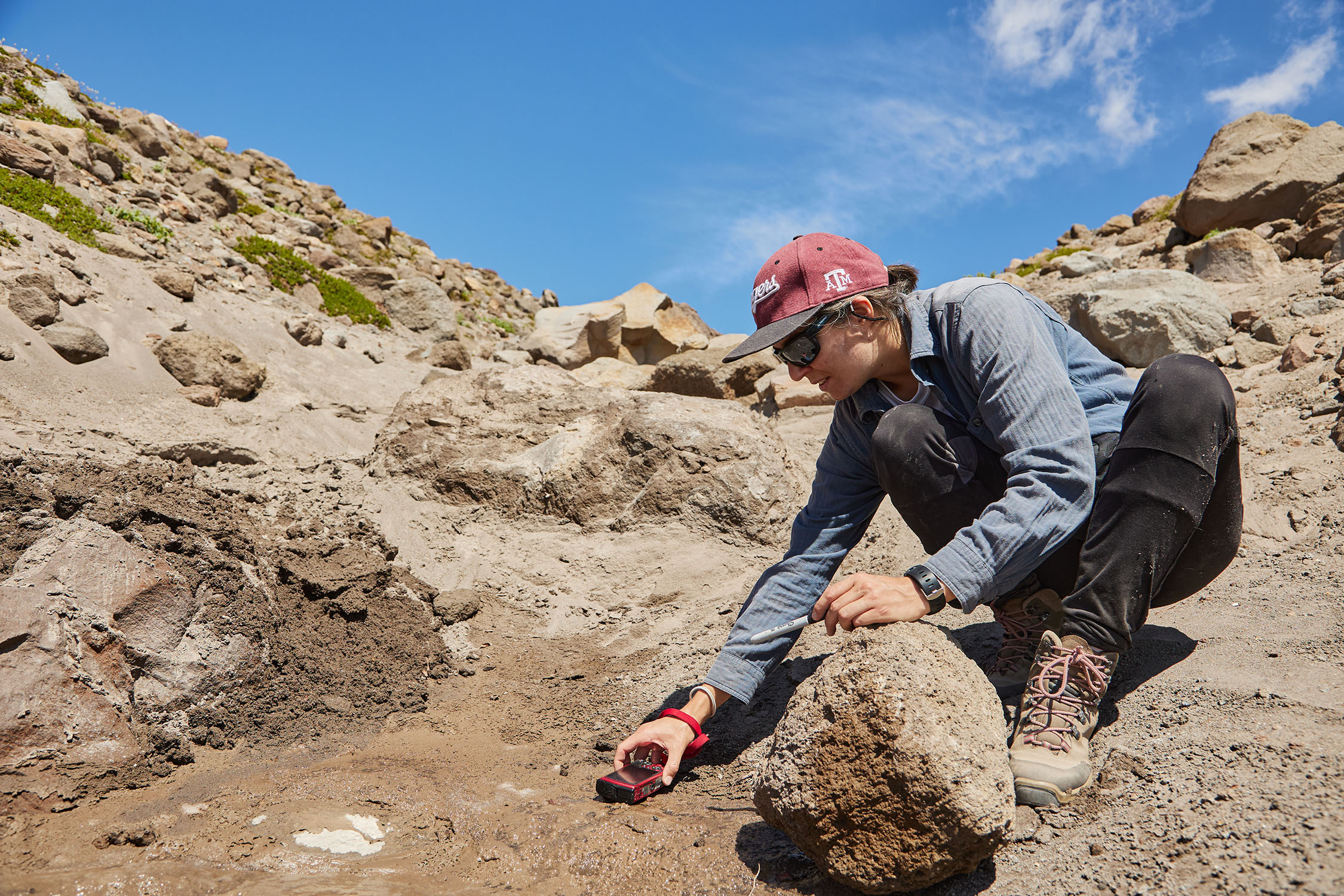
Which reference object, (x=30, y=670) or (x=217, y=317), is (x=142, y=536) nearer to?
(x=30, y=670)

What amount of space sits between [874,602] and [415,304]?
12.2 m

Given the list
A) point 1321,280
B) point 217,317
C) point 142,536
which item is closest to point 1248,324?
point 1321,280

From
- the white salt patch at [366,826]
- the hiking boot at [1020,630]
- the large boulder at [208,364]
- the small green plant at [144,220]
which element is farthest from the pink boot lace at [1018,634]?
the small green plant at [144,220]

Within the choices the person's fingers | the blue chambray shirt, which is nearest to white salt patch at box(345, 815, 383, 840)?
the blue chambray shirt

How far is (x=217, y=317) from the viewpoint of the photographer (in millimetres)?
8031

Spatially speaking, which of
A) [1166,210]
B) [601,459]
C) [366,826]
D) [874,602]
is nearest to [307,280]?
[601,459]

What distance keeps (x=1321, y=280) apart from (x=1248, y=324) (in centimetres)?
107

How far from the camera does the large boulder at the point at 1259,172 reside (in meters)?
10.3

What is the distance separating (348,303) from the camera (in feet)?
39.7

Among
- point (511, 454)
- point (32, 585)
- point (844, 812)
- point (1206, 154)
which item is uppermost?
point (1206, 154)

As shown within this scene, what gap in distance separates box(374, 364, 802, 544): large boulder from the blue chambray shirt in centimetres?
240

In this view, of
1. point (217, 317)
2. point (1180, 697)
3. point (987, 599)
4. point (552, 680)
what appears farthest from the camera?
point (217, 317)

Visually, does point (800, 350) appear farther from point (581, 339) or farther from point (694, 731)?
point (581, 339)

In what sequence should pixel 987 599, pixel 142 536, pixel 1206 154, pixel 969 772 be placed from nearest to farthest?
1. pixel 969 772
2. pixel 987 599
3. pixel 142 536
4. pixel 1206 154
